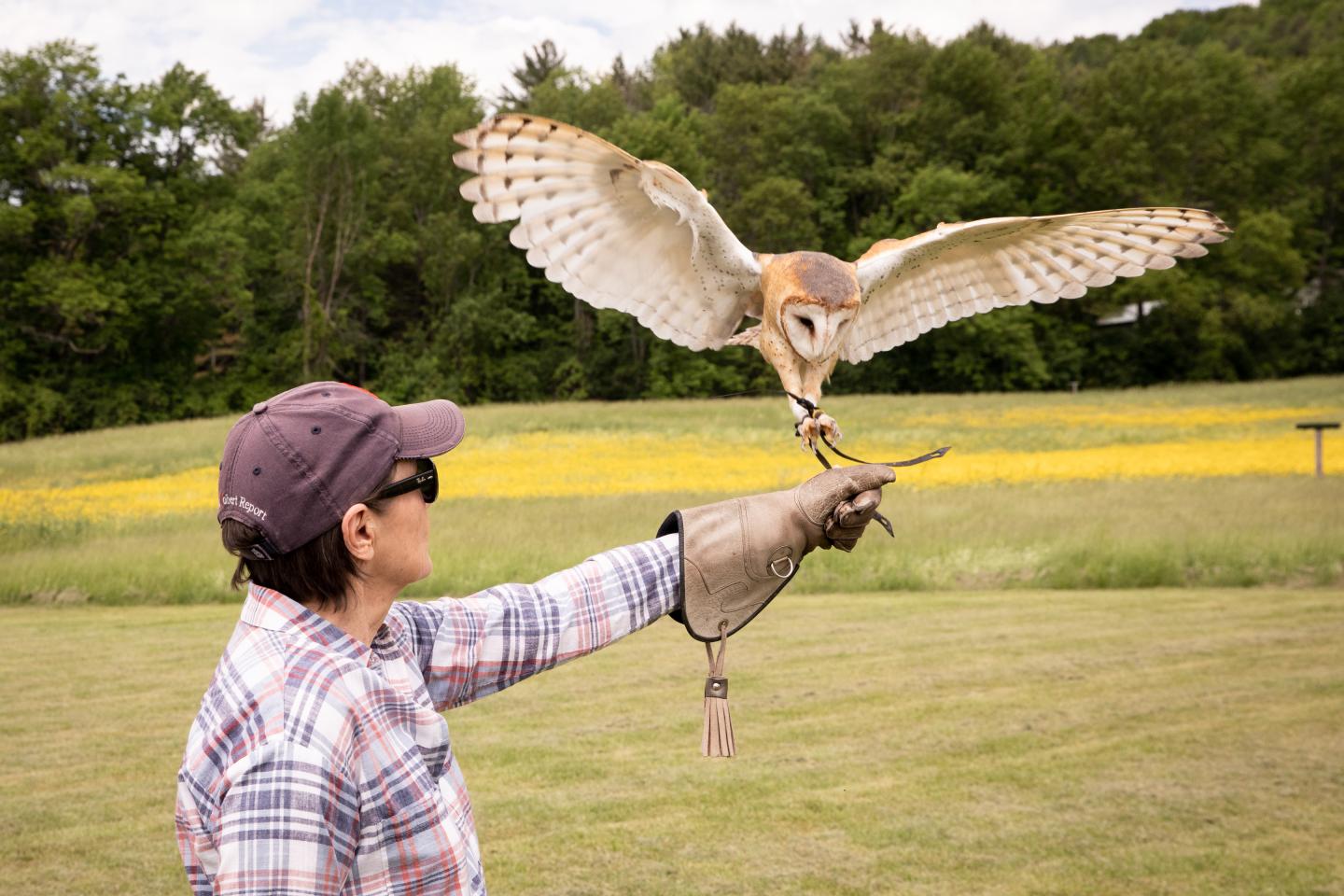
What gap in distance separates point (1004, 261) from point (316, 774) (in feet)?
5.36

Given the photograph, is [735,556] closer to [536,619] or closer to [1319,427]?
[536,619]

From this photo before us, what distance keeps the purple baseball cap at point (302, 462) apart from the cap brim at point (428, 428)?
0.08ft

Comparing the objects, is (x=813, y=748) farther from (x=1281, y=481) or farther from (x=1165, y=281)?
(x=1165, y=281)

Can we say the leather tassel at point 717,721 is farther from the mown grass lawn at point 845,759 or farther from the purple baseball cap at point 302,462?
the mown grass lawn at point 845,759

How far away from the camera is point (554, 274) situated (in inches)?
86.8

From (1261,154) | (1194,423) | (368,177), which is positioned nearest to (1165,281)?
(1261,154)

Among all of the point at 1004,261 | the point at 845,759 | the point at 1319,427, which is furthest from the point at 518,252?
the point at 1004,261

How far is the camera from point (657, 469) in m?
14.8

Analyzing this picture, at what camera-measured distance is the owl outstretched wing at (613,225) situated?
81.4 inches

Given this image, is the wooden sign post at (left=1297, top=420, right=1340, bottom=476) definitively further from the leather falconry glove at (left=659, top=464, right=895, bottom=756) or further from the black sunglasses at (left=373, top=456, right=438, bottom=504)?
the black sunglasses at (left=373, top=456, right=438, bottom=504)

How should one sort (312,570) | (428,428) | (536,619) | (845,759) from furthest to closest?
(845,759)
(536,619)
(428,428)
(312,570)

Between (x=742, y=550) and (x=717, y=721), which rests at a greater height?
(x=742, y=550)

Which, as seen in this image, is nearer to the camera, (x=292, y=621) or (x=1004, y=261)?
(x=292, y=621)

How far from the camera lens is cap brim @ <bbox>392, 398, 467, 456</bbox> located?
5.49 ft
